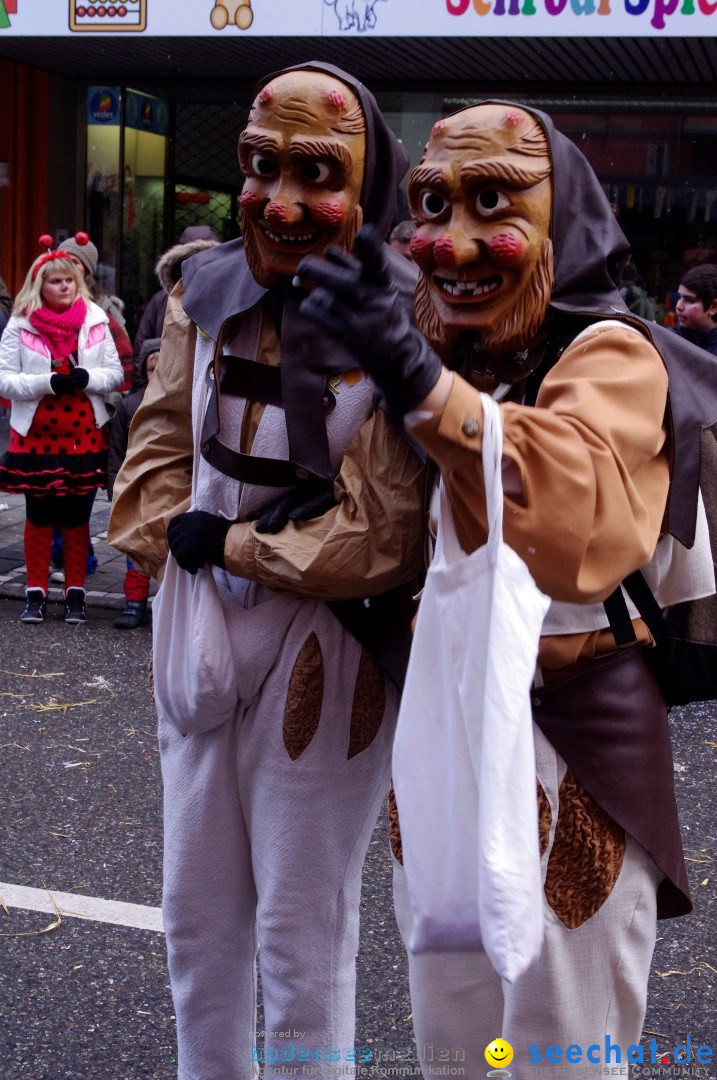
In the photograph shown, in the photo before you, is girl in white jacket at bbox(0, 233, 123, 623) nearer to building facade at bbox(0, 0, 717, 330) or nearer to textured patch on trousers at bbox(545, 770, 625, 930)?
building facade at bbox(0, 0, 717, 330)

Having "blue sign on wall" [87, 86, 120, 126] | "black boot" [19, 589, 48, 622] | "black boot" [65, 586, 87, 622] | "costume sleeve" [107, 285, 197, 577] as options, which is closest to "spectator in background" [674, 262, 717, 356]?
"black boot" [65, 586, 87, 622]

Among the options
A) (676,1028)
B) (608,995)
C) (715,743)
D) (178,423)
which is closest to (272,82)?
(178,423)

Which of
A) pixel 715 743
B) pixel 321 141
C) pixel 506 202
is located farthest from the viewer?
pixel 715 743

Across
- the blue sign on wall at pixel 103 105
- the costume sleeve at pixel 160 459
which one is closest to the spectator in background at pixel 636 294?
the blue sign on wall at pixel 103 105

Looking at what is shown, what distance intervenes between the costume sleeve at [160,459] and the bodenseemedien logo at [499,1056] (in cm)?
102

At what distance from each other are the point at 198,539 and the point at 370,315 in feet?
2.63

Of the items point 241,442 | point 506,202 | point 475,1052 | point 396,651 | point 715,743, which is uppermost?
point 506,202

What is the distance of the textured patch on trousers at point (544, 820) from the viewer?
6.04ft

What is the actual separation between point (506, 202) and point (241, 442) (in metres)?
0.67

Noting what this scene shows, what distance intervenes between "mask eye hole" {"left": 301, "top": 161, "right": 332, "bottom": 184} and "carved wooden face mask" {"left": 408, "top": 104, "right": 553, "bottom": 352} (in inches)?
10.6

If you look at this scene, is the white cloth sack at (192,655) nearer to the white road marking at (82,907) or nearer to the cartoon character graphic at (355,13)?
the white road marking at (82,907)

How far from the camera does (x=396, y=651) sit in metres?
2.17

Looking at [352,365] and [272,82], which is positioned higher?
[272,82]

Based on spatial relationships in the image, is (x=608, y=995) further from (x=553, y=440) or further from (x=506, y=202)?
(x=506, y=202)
